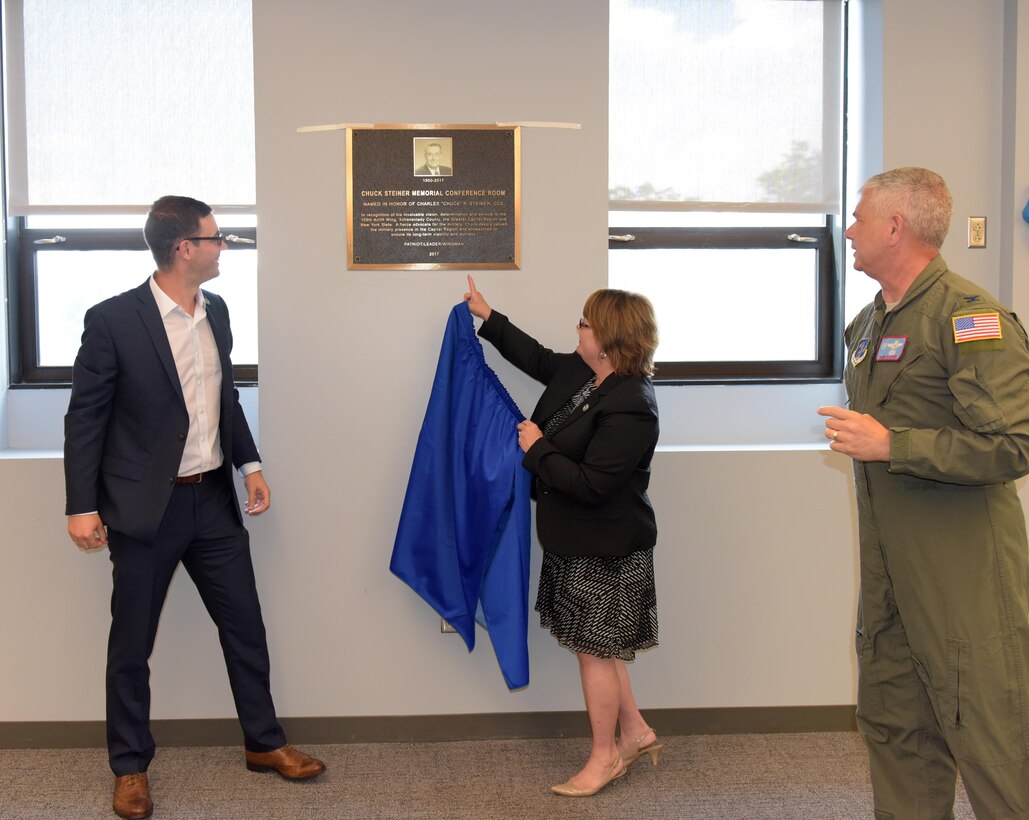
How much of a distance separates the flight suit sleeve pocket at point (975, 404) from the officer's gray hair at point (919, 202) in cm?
33

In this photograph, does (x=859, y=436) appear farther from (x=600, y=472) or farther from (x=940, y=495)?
(x=600, y=472)

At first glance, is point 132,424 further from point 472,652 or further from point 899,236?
point 899,236

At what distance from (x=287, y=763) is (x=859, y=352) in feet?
6.60

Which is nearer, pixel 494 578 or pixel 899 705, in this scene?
pixel 899 705

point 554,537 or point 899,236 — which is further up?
point 899,236

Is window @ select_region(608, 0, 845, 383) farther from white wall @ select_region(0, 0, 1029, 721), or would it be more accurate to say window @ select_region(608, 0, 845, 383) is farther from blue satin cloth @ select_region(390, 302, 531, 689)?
blue satin cloth @ select_region(390, 302, 531, 689)

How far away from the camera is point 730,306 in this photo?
3.57 m

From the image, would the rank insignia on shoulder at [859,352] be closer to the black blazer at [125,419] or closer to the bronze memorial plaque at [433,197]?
the bronze memorial plaque at [433,197]

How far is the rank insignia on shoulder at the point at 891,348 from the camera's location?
78.5 inches

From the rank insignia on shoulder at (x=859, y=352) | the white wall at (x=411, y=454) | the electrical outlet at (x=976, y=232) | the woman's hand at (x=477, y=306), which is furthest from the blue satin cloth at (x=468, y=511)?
the electrical outlet at (x=976, y=232)

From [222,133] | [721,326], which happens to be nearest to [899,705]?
[721,326]

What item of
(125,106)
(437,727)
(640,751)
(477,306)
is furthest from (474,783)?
(125,106)

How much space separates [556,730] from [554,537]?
877mm

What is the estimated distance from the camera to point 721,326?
3.57 metres
